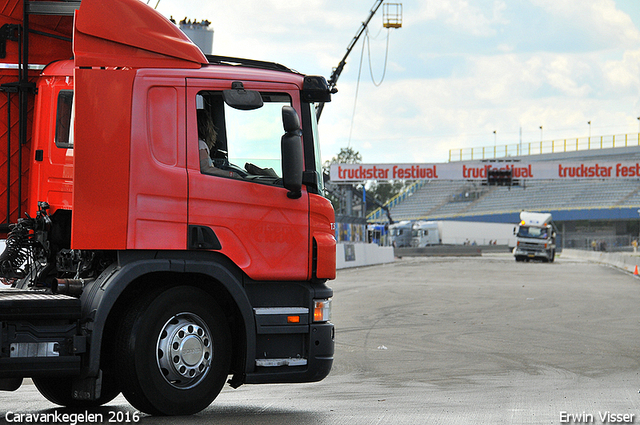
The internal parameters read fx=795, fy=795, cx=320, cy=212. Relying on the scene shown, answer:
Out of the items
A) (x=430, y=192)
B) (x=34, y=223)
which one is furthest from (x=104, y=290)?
(x=430, y=192)

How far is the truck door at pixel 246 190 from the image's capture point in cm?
634

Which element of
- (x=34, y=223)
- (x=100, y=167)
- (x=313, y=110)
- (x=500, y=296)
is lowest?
(x=500, y=296)

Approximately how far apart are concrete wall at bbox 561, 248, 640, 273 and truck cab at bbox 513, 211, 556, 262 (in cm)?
294

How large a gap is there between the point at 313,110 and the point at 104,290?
2319 millimetres

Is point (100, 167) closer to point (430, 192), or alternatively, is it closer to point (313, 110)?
point (313, 110)

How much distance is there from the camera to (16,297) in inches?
237

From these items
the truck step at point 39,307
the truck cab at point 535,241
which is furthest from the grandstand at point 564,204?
the truck step at point 39,307

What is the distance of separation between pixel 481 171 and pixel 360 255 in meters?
18.0

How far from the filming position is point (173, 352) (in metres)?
6.17

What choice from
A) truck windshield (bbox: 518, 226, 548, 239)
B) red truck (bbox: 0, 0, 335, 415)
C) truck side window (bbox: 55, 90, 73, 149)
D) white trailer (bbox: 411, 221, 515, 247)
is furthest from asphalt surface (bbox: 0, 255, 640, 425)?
white trailer (bbox: 411, 221, 515, 247)

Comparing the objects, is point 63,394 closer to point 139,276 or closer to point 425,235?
point 139,276

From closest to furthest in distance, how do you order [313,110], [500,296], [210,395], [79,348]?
[79,348], [210,395], [313,110], [500,296]

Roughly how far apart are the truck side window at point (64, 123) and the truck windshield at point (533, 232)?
46.5m

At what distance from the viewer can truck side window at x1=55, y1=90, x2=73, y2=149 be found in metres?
7.22
